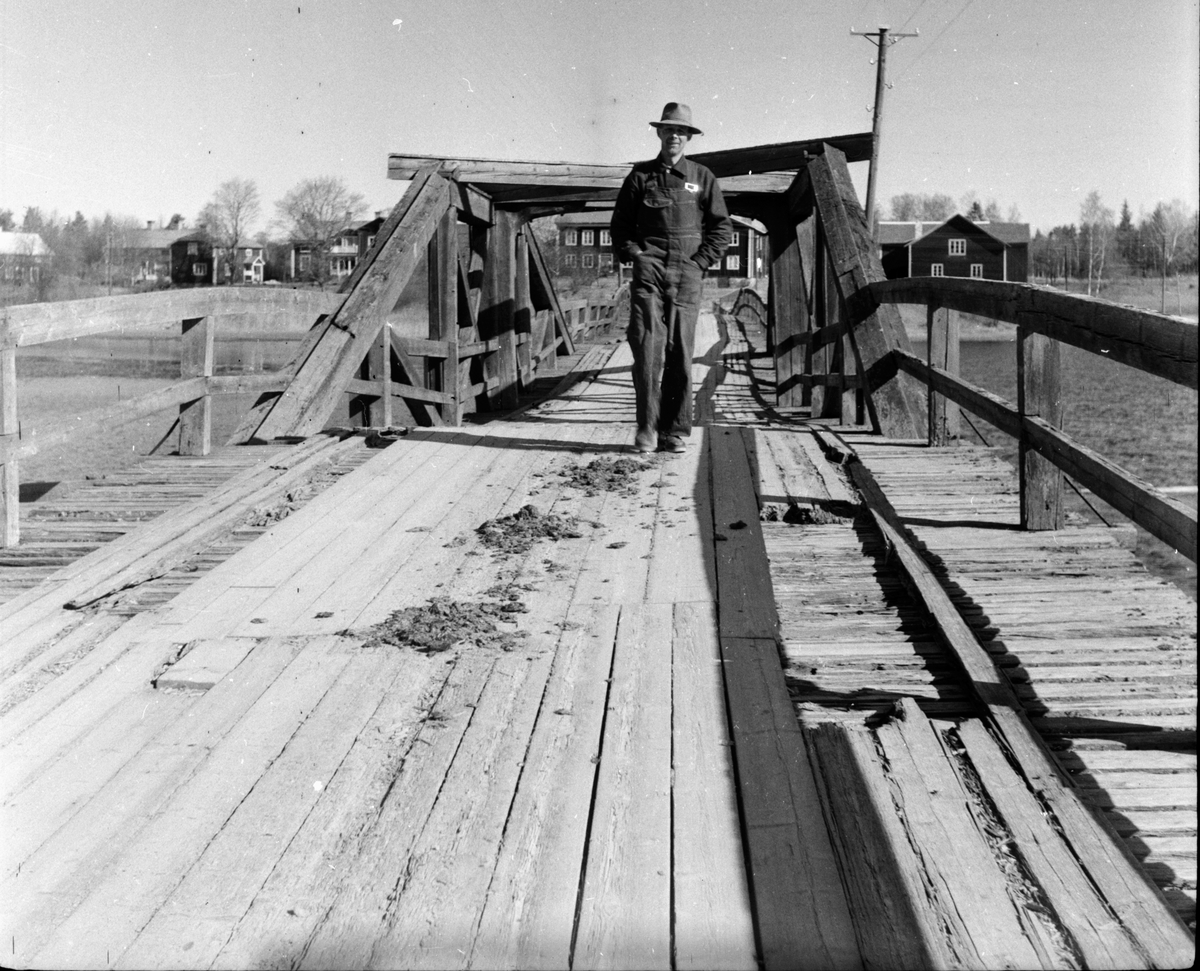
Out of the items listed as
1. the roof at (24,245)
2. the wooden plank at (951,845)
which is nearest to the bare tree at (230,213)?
the roof at (24,245)

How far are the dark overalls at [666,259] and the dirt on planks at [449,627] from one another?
3197 mm

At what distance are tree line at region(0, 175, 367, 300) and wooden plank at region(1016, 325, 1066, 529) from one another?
11109mm

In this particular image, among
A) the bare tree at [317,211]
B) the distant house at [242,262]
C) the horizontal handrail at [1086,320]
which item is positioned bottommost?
the horizontal handrail at [1086,320]

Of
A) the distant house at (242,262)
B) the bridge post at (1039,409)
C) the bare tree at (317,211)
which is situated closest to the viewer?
the bridge post at (1039,409)

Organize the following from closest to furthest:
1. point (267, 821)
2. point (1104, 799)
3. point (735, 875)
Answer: point (735, 875) < point (267, 821) < point (1104, 799)

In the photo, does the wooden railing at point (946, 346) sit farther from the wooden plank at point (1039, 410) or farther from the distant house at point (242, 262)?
the distant house at point (242, 262)

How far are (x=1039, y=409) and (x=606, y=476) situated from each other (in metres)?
2.23

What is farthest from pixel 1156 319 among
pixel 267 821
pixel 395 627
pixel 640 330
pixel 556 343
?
pixel 556 343

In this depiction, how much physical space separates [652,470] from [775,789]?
408cm

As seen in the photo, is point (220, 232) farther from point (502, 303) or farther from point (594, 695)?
point (594, 695)

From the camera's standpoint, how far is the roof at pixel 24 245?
12.4 meters

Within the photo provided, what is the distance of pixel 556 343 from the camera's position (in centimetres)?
1869

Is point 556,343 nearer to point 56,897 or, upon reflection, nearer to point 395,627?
point 395,627

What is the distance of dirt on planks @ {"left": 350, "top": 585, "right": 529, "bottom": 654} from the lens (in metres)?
3.74
